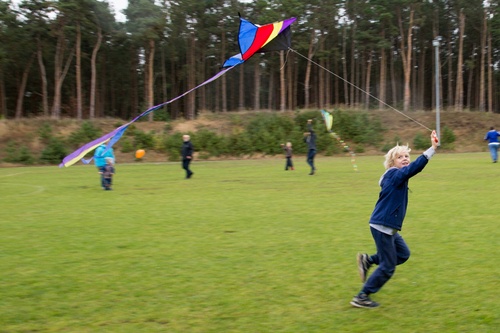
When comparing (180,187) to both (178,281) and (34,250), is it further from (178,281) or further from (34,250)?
(178,281)

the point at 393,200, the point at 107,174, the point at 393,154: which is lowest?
the point at 107,174

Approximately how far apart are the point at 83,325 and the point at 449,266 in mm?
4395

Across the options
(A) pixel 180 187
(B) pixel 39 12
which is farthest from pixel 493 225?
(B) pixel 39 12

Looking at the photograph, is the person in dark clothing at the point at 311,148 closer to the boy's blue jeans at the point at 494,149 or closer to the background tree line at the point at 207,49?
the boy's blue jeans at the point at 494,149

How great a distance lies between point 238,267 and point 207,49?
51.5 m

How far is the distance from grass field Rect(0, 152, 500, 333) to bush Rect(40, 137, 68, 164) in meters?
25.4

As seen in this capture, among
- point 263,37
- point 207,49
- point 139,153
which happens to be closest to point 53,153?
point 139,153

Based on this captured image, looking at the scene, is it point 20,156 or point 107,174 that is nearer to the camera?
point 107,174

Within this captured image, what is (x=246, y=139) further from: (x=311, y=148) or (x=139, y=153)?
(x=311, y=148)

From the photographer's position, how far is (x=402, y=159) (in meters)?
5.22

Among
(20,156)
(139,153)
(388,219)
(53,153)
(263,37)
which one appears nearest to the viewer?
(388,219)

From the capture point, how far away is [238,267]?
667cm

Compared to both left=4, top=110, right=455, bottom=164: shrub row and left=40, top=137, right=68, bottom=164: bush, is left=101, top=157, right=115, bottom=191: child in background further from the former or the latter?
left=40, top=137, right=68, bottom=164: bush

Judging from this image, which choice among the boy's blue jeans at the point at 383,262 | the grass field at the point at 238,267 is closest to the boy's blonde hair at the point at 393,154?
the boy's blue jeans at the point at 383,262
